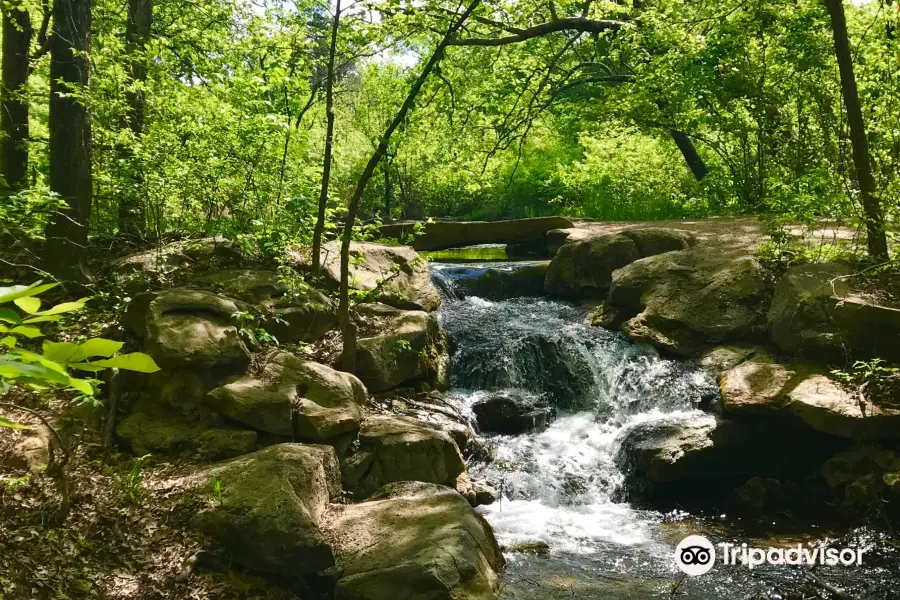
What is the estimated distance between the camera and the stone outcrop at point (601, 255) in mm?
10281

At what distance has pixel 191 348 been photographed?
5.20m

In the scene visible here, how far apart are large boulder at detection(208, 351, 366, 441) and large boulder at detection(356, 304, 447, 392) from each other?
85 centimetres

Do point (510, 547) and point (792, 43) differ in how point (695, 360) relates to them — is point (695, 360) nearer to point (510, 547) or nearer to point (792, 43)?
point (510, 547)

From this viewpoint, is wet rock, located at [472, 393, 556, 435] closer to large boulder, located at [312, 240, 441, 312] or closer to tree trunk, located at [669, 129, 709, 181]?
large boulder, located at [312, 240, 441, 312]

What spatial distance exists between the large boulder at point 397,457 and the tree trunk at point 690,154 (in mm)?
11171

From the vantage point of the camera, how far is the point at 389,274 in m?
8.52

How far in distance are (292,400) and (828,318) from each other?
18.3 feet

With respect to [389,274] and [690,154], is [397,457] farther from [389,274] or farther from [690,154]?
[690,154]

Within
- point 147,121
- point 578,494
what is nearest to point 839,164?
point 578,494

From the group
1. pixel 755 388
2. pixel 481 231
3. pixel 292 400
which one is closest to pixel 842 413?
pixel 755 388

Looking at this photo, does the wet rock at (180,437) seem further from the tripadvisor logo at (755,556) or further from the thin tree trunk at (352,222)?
the tripadvisor logo at (755,556)

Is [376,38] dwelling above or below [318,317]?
above

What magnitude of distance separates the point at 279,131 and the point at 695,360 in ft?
18.0

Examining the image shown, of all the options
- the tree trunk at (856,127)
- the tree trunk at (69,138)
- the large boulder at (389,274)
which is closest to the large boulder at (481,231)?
the large boulder at (389,274)
